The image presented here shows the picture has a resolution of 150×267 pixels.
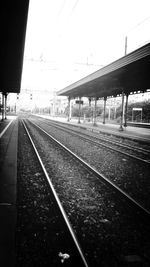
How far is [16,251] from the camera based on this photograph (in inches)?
109

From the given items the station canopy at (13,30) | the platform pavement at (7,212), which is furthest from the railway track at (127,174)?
the station canopy at (13,30)

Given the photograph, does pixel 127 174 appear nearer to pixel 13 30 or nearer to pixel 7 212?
pixel 7 212

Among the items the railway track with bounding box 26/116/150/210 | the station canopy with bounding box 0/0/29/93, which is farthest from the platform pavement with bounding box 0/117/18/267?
the station canopy with bounding box 0/0/29/93

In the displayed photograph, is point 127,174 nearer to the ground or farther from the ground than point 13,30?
nearer to the ground

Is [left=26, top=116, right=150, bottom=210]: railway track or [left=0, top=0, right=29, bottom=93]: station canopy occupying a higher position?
[left=0, top=0, right=29, bottom=93]: station canopy

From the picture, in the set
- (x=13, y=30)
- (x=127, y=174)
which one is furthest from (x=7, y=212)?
(x=13, y=30)

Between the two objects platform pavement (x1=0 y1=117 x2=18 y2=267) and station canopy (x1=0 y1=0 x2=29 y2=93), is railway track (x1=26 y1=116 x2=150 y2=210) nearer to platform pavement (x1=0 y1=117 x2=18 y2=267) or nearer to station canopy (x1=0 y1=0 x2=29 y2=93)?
platform pavement (x1=0 y1=117 x2=18 y2=267)

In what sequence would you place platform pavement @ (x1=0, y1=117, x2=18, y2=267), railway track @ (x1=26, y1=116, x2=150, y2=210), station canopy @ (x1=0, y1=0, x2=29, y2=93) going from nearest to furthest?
1. platform pavement @ (x1=0, y1=117, x2=18, y2=267)
2. railway track @ (x1=26, y1=116, x2=150, y2=210)
3. station canopy @ (x1=0, y1=0, x2=29, y2=93)

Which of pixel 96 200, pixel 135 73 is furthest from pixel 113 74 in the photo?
pixel 96 200

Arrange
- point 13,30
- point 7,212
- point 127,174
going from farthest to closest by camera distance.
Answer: point 13,30 → point 127,174 → point 7,212

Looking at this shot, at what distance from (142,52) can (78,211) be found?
10.4m

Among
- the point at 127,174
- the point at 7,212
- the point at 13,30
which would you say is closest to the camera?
the point at 7,212

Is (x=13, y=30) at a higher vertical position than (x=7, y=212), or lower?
higher

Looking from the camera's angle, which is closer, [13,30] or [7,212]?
[7,212]
